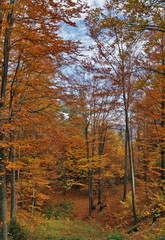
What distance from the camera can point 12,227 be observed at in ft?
23.0

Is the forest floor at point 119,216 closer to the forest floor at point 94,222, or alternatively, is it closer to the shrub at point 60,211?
the forest floor at point 94,222

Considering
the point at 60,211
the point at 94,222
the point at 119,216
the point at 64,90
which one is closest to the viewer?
the point at 64,90

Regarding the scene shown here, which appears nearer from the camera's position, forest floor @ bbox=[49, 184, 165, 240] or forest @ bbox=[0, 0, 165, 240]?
forest @ bbox=[0, 0, 165, 240]

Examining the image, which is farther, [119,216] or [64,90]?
[119,216]

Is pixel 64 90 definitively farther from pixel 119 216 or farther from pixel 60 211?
pixel 60 211

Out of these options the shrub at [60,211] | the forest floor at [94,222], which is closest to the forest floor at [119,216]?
the forest floor at [94,222]

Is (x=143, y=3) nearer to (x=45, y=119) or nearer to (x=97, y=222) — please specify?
(x=45, y=119)

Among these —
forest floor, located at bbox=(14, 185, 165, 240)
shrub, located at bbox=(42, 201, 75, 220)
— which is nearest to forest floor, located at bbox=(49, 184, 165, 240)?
forest floor, located at bbox=(14, 185, 165, 240)

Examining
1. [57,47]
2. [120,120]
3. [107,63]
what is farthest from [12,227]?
[120,120]

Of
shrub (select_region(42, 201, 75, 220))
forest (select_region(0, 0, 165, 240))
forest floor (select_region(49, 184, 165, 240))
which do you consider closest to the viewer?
forest (select_region(0, 0, 165, 240))

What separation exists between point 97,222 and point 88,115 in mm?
7694

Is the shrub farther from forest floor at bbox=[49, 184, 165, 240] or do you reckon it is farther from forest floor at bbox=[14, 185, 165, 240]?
forest floor at bbox=[49, 184, 165, 240]

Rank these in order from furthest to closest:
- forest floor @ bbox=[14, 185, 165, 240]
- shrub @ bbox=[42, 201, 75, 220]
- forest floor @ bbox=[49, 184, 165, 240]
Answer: shrub @ bbox=[42, 201, 75, 220], forest floor @ bbox=[14, 185, 165, 240], forest floor @ bbox=[49, 184, 165, 240]

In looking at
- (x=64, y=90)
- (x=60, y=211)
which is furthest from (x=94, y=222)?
(x=64, y=90)
